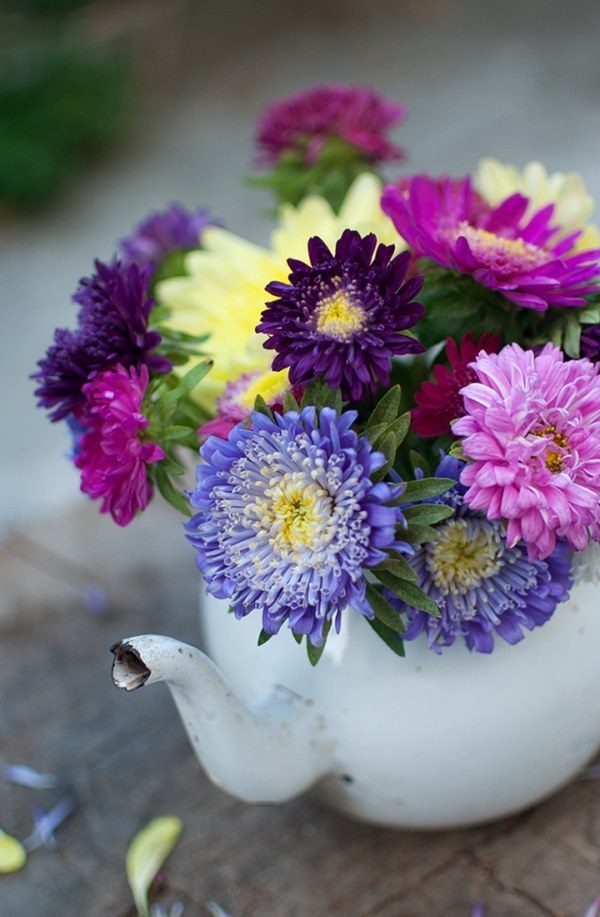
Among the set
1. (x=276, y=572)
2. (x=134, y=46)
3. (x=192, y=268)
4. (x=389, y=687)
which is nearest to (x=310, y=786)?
(x=389, y=687)

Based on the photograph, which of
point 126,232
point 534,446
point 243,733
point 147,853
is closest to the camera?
point 534,446

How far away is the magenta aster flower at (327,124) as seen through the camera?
0.72 metres

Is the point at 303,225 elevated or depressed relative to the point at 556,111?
depressed

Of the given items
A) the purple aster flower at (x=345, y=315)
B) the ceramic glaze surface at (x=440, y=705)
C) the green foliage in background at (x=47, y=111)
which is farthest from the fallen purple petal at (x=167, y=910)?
the green foliage in background at (x=47, y=111)

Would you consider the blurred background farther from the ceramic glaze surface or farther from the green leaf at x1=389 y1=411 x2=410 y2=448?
the green leaf at x1=389 y1=411 x2=410 y2=448

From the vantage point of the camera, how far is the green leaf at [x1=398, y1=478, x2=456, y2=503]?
45cm

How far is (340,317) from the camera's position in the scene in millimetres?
458

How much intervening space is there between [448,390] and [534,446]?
0.26 feet

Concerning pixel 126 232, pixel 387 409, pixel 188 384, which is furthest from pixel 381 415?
pixel 126 232

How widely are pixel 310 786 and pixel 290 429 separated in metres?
0.24

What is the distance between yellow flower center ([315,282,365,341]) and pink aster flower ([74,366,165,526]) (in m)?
0.10

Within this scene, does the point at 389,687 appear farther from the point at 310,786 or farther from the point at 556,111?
the point at 556,111

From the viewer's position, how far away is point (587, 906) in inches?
23.1

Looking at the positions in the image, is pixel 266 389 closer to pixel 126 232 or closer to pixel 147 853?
pixel 147 853
